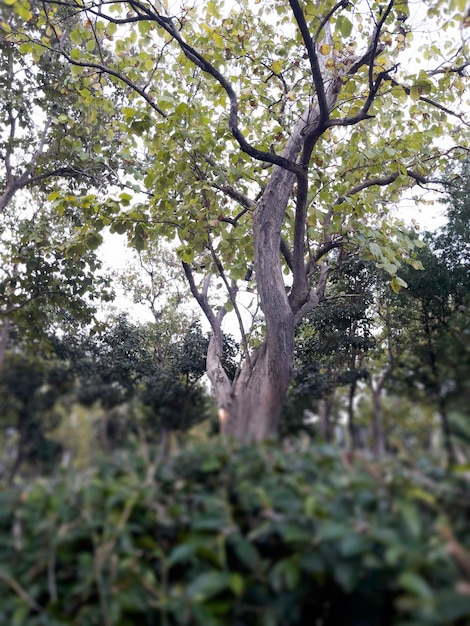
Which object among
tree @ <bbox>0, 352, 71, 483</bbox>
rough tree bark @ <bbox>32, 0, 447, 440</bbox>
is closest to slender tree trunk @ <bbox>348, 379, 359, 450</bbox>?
tree @ <bbox>0, 352, 71, 483</bbox>

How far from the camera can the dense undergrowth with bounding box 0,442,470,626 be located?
114 centimetres

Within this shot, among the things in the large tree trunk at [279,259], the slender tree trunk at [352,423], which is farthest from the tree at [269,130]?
the slender tree trunk at [352,423]

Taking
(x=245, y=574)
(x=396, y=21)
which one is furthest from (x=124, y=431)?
(x=396, y=21)

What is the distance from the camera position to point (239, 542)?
135 centimetres

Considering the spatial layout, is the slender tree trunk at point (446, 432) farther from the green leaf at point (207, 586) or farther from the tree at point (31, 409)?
the tree at point (31, 409)

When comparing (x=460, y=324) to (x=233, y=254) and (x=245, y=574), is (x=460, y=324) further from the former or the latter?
(x=233, y=254)

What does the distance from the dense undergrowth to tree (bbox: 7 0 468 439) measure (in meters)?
1.88

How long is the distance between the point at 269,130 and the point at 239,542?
5.03m

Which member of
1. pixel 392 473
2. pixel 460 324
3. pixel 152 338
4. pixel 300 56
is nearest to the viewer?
pixel 392 473

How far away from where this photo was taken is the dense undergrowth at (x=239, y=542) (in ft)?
3.75

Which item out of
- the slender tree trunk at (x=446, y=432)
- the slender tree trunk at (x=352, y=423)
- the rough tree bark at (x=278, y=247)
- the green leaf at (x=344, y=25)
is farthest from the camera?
the green leaf at (x=344, y=25)

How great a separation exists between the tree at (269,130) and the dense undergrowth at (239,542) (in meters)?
1.88

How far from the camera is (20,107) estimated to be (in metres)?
8.49

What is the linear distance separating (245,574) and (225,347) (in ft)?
20.1
